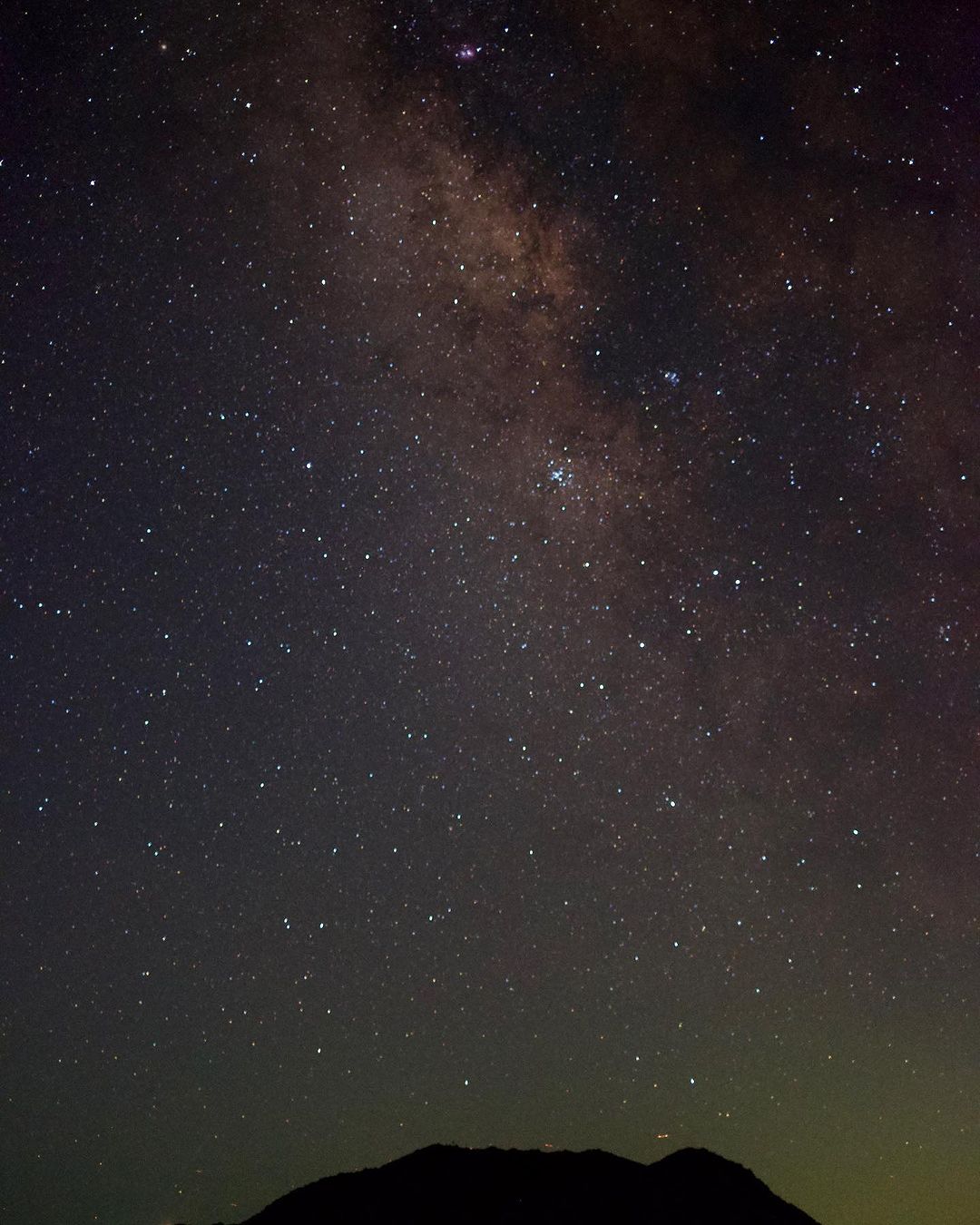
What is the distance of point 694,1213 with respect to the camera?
1163 inches

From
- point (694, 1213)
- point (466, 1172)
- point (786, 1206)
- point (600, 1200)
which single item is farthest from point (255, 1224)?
point (786, 1206)

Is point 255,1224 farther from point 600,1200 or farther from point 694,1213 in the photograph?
point 694,1213

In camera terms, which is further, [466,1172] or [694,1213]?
[466,1172]

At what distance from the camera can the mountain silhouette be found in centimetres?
2986

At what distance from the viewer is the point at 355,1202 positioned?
106ft

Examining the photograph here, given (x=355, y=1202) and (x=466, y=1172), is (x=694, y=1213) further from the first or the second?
(x=355, y=1202)

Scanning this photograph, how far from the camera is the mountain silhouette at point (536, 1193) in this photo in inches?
1176

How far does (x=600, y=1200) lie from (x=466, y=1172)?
4630 mm

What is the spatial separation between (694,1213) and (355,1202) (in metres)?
9.46

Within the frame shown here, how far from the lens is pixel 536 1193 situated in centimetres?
3175

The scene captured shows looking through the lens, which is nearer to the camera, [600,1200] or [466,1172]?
[600,1200]

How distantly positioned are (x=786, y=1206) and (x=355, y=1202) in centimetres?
1175

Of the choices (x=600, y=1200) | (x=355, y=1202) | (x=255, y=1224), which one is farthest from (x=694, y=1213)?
(x=255, y=1224)

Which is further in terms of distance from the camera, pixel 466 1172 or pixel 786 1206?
pixel 466 1172
